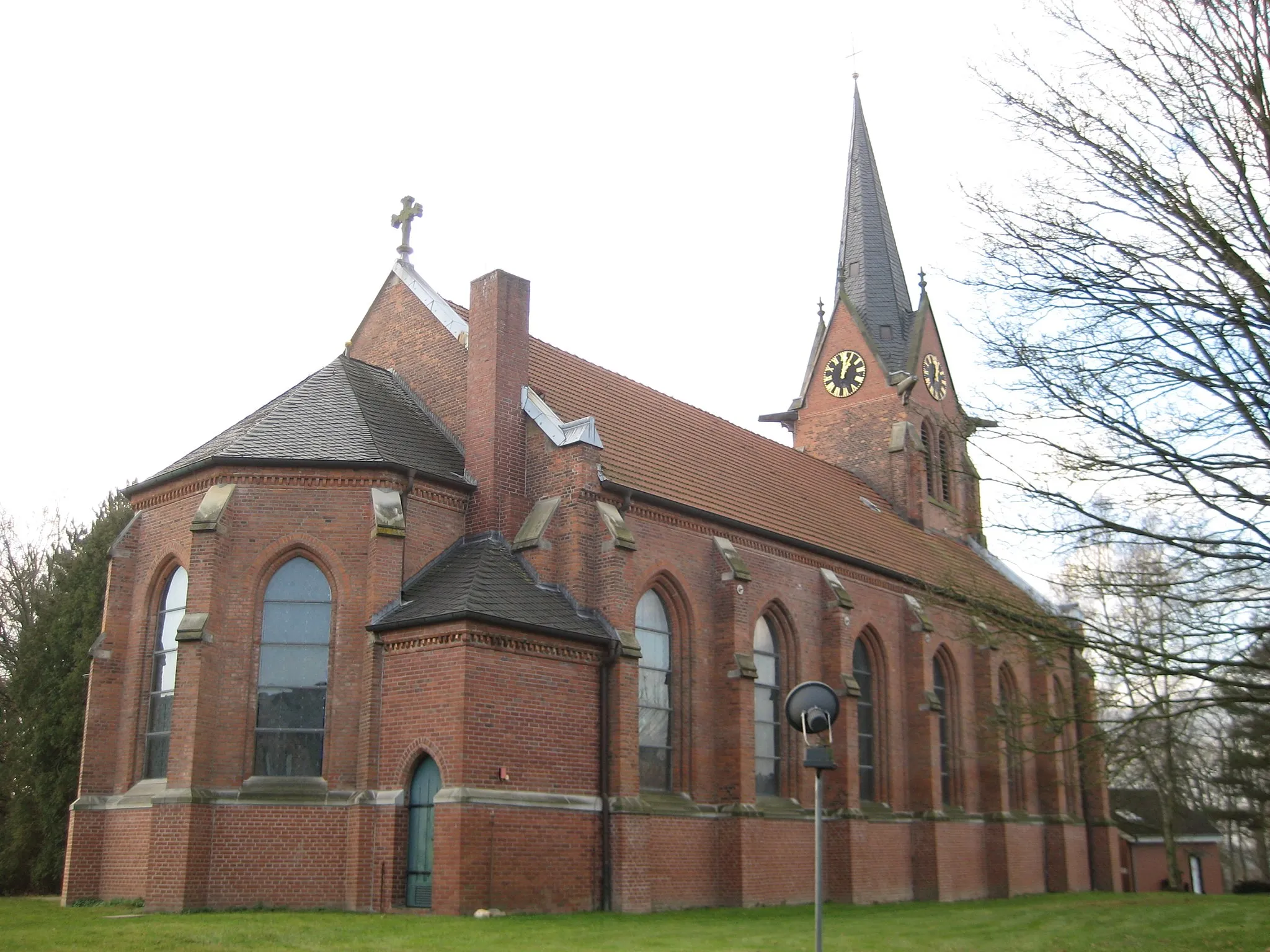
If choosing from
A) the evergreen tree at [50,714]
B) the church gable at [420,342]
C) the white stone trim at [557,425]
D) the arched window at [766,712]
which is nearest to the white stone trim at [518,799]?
the arched window at [766,712]

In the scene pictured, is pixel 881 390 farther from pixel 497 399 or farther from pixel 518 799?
pixel 518 799

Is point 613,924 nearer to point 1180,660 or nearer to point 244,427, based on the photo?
point 1180,660

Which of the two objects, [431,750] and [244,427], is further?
[244,427]

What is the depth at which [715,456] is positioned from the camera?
27.8 metres

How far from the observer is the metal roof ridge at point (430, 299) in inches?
948

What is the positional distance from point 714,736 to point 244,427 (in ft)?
34.6

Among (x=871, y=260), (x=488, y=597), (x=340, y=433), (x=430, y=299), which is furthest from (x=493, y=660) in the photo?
(x=871, y=260)

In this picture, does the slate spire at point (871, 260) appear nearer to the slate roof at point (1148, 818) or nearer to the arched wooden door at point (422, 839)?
the slate roof at point (1148, 818)

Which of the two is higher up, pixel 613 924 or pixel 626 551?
pixel 626 551

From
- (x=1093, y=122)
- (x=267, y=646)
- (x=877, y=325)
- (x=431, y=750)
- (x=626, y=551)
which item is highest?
(x=877, y=325)

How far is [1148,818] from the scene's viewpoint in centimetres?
4878

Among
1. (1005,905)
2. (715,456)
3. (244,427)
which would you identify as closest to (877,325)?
(715,456)

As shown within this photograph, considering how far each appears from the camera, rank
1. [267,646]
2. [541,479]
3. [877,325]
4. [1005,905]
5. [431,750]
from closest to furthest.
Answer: [431,750], [267,646], [541,479], [1005,905], [877,325]

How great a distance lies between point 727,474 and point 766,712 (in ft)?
18.0
